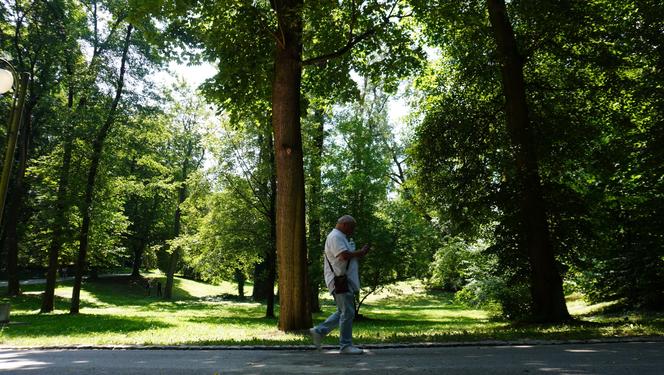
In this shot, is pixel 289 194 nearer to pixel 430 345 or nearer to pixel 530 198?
pixel 430 345

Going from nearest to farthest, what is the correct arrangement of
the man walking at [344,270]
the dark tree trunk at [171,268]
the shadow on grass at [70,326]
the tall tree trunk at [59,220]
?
the man walking at [344,270]
the shadow on grass at [70,326]
the tall tree trunk at [59,220]
the dark tree trunk at [171,268]

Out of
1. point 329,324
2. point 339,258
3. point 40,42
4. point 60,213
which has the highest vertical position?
point 40,42

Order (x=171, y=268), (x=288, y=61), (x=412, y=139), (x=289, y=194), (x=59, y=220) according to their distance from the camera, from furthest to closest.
→ (x=171, y=268), (x=59, y=220), (x=412, y=139), (x=288, y=61), (x=289, y=194)

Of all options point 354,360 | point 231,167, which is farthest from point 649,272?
point 231,167

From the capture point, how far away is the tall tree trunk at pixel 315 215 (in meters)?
22.0

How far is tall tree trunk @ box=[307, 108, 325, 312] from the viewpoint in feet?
72.2

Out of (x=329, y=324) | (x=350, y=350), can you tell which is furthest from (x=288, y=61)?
(x=350, y=350)

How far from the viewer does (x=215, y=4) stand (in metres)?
12.2

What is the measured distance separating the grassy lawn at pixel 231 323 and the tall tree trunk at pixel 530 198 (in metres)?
0.97

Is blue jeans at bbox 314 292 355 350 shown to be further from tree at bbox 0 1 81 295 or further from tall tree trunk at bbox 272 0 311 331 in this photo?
tree at bbox 0 1 81 295

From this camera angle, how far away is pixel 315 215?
22781 millimetres

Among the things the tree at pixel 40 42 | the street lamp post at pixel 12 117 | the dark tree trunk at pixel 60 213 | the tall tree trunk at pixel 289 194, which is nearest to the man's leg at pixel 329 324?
the tall tree trunk at pixel 289 194

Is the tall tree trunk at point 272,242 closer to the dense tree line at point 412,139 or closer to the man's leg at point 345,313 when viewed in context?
the dense tree line at point 412,139

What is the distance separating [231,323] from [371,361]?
14.4 metres
